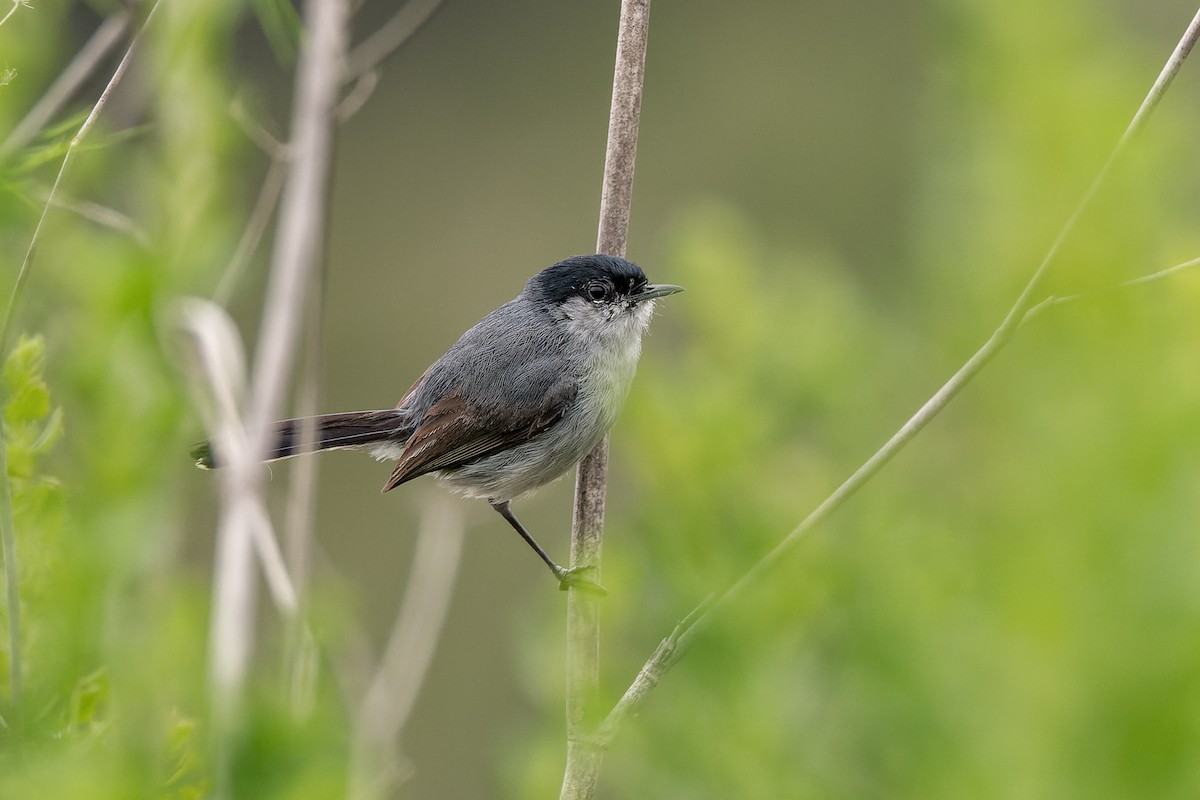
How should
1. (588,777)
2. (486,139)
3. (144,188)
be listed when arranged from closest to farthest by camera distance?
(588,777), (144,188), (486,139)

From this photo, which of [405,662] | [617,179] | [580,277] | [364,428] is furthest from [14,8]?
[364,428]

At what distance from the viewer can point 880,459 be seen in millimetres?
823

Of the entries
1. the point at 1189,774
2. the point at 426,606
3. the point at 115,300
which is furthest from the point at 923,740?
the point at 426,606

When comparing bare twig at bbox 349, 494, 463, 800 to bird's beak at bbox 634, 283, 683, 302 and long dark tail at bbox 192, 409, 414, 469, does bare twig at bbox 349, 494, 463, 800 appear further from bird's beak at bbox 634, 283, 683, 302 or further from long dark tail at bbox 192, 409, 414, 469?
bird's beak at bbox 634, 283, 683, 302

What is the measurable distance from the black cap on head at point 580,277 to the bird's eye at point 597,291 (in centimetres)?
2

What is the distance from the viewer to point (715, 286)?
3.07 feet

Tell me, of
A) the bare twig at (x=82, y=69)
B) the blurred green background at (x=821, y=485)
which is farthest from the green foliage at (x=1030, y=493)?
the bare twig at (x=82, y=69)

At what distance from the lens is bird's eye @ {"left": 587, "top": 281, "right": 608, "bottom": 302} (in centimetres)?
337

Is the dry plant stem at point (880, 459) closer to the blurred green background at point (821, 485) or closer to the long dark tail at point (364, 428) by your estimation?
the blurred green background at point (821, 485)

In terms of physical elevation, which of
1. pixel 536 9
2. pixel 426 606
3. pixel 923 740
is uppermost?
pixel 536 9

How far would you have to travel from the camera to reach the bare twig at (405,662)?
0.66 metres

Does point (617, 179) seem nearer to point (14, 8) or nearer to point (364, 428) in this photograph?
→ point (14, 8)

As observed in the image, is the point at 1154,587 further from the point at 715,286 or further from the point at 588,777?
the point at 588,777

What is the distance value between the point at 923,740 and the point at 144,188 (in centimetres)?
116
